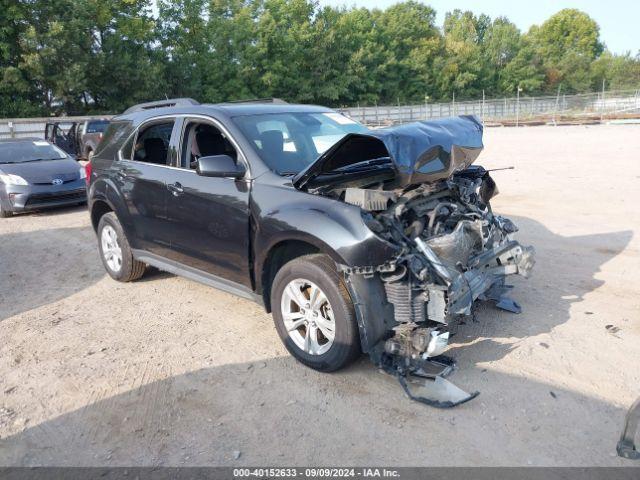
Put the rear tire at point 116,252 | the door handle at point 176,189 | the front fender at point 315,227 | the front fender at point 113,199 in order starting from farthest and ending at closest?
the rear tire at point 116,252 < the front fender at point 113,199 < the door handle at point 176,189 < the front fender at point 315,227

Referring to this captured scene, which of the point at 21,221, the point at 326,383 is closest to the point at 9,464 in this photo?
the point at 326,383

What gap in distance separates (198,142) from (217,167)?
1.01 meters

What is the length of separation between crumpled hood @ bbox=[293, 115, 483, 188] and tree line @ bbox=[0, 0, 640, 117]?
37.4m

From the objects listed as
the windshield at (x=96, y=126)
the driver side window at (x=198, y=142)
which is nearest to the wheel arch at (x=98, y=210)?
the driver side window at (x=198, y=142)

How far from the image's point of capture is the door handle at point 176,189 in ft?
16.0

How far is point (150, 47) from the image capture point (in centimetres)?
4425

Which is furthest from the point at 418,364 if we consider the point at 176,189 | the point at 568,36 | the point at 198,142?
the point at 568,36

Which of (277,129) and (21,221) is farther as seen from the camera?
(21,221)

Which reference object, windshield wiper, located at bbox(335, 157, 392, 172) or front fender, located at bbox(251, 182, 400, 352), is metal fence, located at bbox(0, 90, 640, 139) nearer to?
windshield wiper, located at bbox(335, 157, 392, 172)

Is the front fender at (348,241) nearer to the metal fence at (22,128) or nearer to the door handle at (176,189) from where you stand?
the door handle at (176,189)

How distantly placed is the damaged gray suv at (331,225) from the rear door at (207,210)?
13mm

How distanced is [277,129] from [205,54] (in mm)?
46343

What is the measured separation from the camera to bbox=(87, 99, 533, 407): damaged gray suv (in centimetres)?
354

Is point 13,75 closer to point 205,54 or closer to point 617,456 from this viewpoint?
point 205,54
